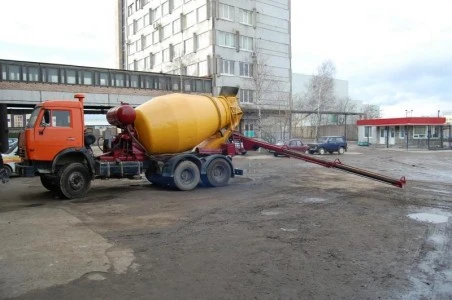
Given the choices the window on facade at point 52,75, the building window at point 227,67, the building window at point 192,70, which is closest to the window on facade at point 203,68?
the building window at point 192,70

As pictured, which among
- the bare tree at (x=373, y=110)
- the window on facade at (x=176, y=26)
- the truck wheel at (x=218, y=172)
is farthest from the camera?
the bare tree at (x=373, y=110)

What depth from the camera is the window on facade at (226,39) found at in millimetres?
61312

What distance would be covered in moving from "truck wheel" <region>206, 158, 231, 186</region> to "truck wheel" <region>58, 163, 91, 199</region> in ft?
14.6

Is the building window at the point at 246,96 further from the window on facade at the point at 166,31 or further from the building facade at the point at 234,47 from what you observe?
the window on facade at the point at 166,31

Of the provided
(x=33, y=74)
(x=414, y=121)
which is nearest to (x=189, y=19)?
(x=33, y=74)

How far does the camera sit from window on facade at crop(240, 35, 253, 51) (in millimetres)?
64387

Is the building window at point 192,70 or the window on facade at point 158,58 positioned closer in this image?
the building window at point 192,70

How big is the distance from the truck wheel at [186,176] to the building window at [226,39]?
1912 inches

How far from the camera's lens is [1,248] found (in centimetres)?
744

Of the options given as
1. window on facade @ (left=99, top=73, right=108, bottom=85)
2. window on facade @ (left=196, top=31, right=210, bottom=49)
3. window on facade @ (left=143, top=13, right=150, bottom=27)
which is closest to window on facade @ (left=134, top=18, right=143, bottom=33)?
window on facade @ (left=143, top=13, right=150, bottom=27)

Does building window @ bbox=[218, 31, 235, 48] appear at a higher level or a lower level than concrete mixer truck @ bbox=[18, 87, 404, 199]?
higher

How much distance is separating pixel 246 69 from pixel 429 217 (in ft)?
183

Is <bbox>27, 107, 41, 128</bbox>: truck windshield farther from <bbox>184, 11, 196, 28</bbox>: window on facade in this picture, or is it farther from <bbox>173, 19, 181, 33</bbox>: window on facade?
<bbox>173, 19, 181, 33</bbox>: window on facade

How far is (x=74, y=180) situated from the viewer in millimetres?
13242
